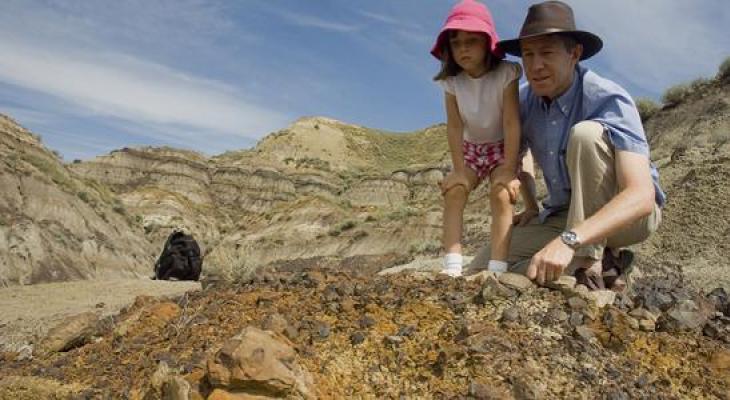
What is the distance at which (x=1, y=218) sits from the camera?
64.7 feet

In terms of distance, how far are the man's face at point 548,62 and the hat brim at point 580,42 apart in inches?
1.5

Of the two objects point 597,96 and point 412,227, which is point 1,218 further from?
point 597,96

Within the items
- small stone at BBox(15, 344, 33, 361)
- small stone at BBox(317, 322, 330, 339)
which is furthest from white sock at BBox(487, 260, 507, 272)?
small stone at BBox(15, 344, 33, 361)

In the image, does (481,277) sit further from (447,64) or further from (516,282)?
(447,64)

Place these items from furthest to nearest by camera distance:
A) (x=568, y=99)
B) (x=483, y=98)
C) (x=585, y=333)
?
(x=483, y=98) < (x=568, y=99) < (x=585, y=333)

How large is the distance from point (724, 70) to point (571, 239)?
63.0 feet

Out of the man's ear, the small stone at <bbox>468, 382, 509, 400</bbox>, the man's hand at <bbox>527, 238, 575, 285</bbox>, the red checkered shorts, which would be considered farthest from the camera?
the red checkered shorts

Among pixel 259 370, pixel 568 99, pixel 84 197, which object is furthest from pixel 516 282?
pixel 84 197

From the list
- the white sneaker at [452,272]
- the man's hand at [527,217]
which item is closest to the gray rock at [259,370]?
the white sneaker at [452,272]

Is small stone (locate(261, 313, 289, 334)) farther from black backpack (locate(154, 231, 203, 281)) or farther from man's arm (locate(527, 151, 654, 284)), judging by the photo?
black backpack (locate(154, 231, 203, 281))

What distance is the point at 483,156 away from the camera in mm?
3912

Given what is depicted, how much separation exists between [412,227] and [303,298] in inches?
814

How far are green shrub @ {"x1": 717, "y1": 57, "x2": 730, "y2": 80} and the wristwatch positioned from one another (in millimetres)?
18838

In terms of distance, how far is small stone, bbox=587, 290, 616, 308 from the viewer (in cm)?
300
